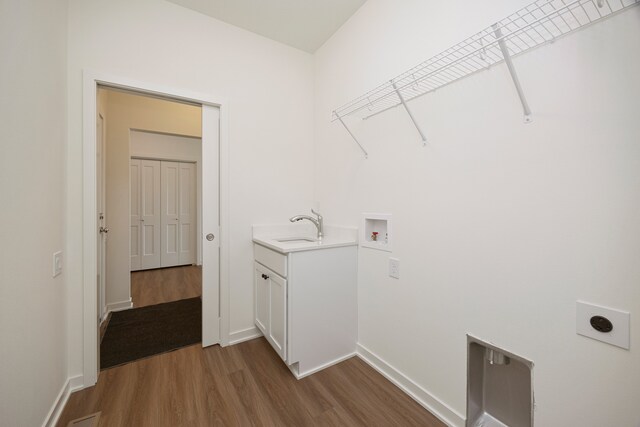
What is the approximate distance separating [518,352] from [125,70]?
9.25 feet

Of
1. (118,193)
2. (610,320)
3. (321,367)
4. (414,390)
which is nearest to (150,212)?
(118,193)

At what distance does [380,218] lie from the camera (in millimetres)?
1773

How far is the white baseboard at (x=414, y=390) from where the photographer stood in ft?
4.43

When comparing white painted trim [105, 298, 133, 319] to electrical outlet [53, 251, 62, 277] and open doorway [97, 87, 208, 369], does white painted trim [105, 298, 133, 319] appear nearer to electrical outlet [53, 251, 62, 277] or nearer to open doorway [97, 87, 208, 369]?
open doorway [97, 87, 208, 369]

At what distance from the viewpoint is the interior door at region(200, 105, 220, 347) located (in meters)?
2.06

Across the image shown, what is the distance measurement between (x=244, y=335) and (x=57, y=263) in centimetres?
137

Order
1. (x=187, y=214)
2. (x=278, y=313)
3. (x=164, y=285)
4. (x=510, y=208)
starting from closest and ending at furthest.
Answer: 1. (x=510, y=208)
2. (x=278, y=313)
3. (x=164, y=285)
4. (x=187, y=214)

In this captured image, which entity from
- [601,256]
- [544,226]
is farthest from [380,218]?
[601,256]

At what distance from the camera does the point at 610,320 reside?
0.88 m

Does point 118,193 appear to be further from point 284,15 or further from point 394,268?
point 394,268

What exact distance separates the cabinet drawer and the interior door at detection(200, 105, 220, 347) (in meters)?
0.33

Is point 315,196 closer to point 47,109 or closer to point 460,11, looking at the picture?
point 460,11

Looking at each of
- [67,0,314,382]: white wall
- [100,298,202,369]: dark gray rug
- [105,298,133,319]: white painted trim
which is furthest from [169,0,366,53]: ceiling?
[105,298,133,319]: white painted trim

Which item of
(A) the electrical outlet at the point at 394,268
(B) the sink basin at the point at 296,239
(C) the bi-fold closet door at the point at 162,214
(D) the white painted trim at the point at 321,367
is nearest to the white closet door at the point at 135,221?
(C) the bi-fold closet door at the point at 162,214
